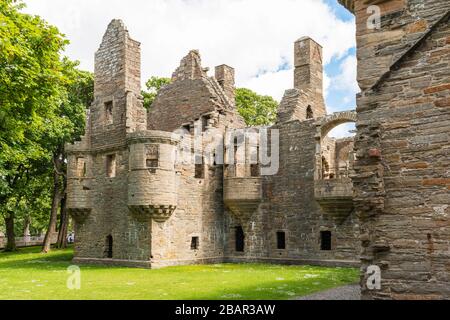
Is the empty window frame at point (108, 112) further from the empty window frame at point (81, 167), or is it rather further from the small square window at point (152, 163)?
the small square window at point (152, 163)

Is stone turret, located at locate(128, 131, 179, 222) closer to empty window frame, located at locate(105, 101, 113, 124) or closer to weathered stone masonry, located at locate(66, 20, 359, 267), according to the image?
weathered stone masonry, located at locate(66, 20, 359, 267)

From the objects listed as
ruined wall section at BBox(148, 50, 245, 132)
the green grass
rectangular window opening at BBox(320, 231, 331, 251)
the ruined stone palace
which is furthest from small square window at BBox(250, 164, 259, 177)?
the green grass

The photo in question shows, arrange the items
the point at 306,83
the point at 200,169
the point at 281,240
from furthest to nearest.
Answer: the point at 306,83 < the point at 200,169 < the point at 281,240

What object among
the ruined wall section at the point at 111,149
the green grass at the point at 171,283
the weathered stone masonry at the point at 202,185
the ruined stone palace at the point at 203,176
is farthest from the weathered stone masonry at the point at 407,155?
the ruined wall section at the point at 111,149

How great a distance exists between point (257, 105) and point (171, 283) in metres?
31.4

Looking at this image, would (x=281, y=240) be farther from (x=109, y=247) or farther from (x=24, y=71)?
(x=24, y=71)

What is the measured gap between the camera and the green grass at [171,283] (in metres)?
13.4

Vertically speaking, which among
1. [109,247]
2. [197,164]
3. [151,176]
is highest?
[197,164]

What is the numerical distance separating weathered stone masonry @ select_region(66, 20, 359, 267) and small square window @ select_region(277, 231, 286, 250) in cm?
7

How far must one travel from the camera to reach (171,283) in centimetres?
1609

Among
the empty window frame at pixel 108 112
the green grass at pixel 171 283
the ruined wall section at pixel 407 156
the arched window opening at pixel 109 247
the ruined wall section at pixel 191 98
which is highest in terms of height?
the ruined wall section at pixel 191 98

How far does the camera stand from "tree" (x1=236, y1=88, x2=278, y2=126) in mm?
44938

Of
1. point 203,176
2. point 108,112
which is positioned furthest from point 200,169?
point 108,112

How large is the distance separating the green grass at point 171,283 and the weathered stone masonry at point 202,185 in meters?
2.00
